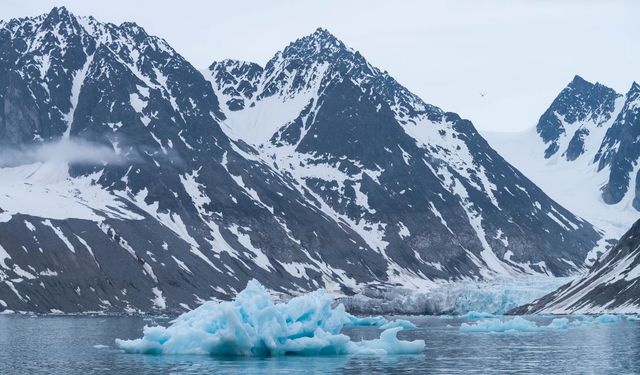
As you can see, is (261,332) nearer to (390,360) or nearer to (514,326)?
(390,360)

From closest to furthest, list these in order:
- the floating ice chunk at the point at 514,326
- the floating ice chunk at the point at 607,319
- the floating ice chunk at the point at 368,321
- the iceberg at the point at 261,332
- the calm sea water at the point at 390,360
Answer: the calm sea water at the point at 390,360 → the iceberg at the point at 261,332 → the floating ice chunk at the point at 514,326 → the floating ice chunk at the point at 607,319 → the floating ice chunk at the point at 368,321

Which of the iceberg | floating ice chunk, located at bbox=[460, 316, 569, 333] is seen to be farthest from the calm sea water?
floating ice chunk, located at bbox=[460, 316, 569, 333]

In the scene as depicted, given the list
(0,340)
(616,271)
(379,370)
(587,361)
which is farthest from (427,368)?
(616,271)

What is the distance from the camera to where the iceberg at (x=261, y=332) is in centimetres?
8188

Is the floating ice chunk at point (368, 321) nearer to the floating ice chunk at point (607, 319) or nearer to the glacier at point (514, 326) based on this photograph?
the glacier at point (514, 326)

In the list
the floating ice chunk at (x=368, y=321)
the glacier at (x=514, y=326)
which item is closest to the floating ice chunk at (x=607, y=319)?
the glacier at (x=514, y=326)

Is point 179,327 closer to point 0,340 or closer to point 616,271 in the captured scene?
point 0,340

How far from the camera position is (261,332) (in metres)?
82.4

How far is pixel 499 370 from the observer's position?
2906 inches

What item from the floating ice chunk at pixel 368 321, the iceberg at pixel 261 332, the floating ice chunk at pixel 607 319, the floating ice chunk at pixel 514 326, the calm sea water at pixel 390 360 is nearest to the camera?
the calm sea water at pixel 390 360

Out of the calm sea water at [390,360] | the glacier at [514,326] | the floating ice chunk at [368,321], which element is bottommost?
the calm sea water at [390,360]

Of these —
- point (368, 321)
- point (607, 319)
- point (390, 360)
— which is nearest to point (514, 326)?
point (607, 319)

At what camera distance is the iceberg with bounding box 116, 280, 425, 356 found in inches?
3223

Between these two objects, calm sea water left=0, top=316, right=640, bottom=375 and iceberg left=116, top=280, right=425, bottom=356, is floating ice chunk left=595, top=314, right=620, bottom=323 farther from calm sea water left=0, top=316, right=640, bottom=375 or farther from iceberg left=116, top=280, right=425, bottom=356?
iceberg left=116, top=280, right=425, bottom=356
